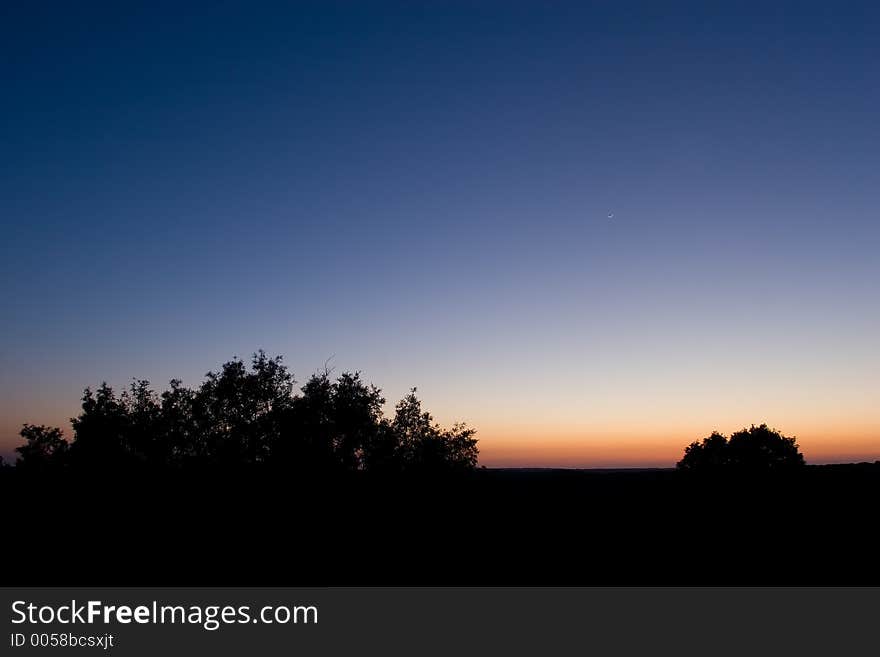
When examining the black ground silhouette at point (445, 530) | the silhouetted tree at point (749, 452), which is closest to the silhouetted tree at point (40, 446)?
the black ground silhouette at point (445, 530)

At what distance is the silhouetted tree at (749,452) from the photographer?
48.9m

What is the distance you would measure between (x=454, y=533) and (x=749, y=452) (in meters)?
46.9

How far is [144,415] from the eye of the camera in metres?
42.2

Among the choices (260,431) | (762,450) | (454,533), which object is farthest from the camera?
(762,450)

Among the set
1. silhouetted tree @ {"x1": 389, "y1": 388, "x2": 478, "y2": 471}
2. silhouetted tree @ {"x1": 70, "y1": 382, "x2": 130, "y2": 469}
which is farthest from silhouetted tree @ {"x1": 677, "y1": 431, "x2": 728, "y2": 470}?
silhouetted tree @ {"x1": 70, "y1": 382, "x2": 130, "y2": 469}

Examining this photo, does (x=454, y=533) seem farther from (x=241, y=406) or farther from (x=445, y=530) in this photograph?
(x=241, y=406)

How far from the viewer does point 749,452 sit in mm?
49906

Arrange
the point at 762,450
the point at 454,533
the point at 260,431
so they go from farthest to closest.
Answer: the point at 762,450, the point at 260,431, the point at 454,533

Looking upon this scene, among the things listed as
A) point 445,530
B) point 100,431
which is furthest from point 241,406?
point 445,530

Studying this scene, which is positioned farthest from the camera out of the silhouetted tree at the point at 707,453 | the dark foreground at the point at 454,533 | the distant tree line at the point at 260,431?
the silhouetted tree at the point at 707,453

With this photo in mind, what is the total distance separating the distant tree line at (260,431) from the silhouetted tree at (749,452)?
2592 cm

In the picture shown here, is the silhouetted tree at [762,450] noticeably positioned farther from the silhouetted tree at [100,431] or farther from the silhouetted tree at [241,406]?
the silhouetted tree at [100,431]

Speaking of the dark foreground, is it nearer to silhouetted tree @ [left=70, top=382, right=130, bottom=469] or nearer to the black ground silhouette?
the black ground silhouette

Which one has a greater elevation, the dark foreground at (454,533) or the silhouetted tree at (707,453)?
the dark foreground at (454,533)
